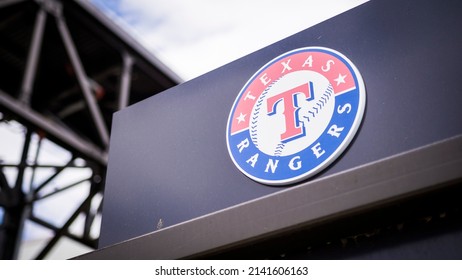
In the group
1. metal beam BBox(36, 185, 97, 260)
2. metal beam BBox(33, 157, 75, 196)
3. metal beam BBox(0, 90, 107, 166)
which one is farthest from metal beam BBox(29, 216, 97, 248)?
metal beam BBox(0, 90, 107, 166)

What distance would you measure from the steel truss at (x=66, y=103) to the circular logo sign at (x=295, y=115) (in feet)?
15.7

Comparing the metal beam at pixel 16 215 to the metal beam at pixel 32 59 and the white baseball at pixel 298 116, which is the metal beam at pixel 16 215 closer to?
the metal beam at pixel 32 59

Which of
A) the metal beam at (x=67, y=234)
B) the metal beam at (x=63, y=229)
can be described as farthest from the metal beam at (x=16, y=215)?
the metal beam at (x=67, y=234)

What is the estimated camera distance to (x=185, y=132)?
3.17 m

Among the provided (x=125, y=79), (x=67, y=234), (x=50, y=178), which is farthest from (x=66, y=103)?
(x=67, y=234)

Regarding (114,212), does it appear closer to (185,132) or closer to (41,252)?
(185,132)

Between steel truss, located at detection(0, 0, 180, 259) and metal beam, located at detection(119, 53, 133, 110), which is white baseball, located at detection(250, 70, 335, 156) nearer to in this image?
steel truss, located at detection(0, 0, 180, 259)

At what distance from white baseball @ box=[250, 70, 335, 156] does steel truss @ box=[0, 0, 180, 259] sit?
4.84 metres

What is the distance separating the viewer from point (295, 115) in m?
2.72

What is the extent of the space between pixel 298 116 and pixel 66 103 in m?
8.01

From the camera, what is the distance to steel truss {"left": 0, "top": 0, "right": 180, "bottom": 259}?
7.50 meters

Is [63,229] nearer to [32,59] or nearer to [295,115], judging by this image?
[32,59]

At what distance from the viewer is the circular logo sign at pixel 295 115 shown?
254cm

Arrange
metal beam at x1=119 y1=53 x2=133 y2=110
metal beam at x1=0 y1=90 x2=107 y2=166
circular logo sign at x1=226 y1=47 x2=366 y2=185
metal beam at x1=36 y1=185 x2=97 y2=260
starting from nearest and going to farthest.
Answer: circular logo sign at x1=226 y1=47 x2=366 y2=185 → metal beam at x1=0 y1=90 x2=107 y2=166 → metal beam at x1=36 y1=185 x2=97 y2=260 → metal beam at x1=119 y1=53 x2=133 y2=110
